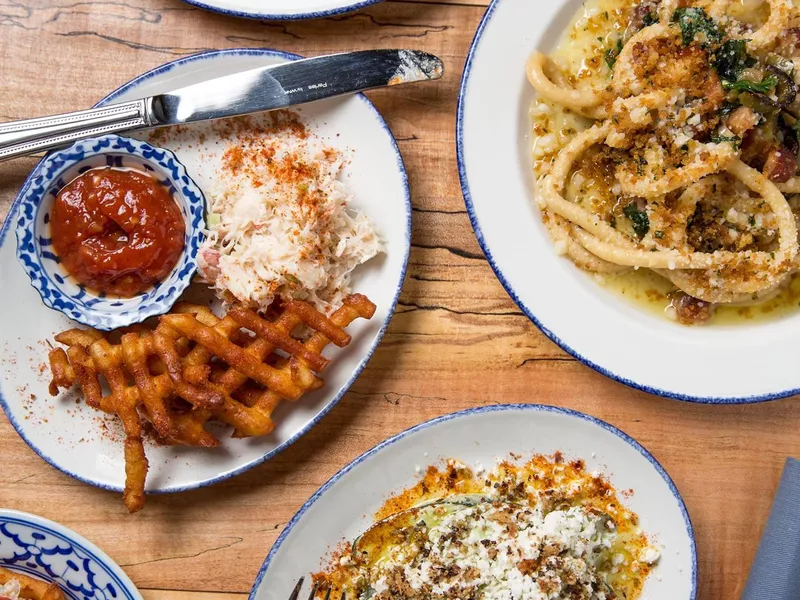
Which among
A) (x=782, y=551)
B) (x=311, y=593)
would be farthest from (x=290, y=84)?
(x=782, y=551)

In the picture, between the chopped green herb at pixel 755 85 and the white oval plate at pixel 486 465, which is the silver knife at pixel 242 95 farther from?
the white oval plate at pixel 486 465

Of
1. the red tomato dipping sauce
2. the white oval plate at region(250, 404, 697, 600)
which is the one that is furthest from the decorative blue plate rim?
the white oval plate at region(250, 404, 697, 600)

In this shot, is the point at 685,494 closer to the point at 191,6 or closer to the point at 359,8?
the point at 359,8

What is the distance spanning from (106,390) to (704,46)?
2355 millimetres

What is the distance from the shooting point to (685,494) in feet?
8.34

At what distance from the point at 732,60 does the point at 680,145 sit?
35cm

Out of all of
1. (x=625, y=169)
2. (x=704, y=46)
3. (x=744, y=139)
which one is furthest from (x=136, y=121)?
(x=744, y=139)

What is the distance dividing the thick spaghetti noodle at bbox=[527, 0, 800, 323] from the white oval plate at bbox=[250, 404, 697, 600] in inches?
21.7

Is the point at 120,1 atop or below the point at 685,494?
atop

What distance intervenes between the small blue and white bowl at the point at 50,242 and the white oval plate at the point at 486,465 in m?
0.88

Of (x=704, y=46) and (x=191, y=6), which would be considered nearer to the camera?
(x=704, y=46)

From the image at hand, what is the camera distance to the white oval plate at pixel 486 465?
238 cm

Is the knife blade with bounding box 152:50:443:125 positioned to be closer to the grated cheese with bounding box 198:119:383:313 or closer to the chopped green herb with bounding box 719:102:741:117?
the grated cheese with bounding box 198:119:383:313

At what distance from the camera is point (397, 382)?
2572mm
